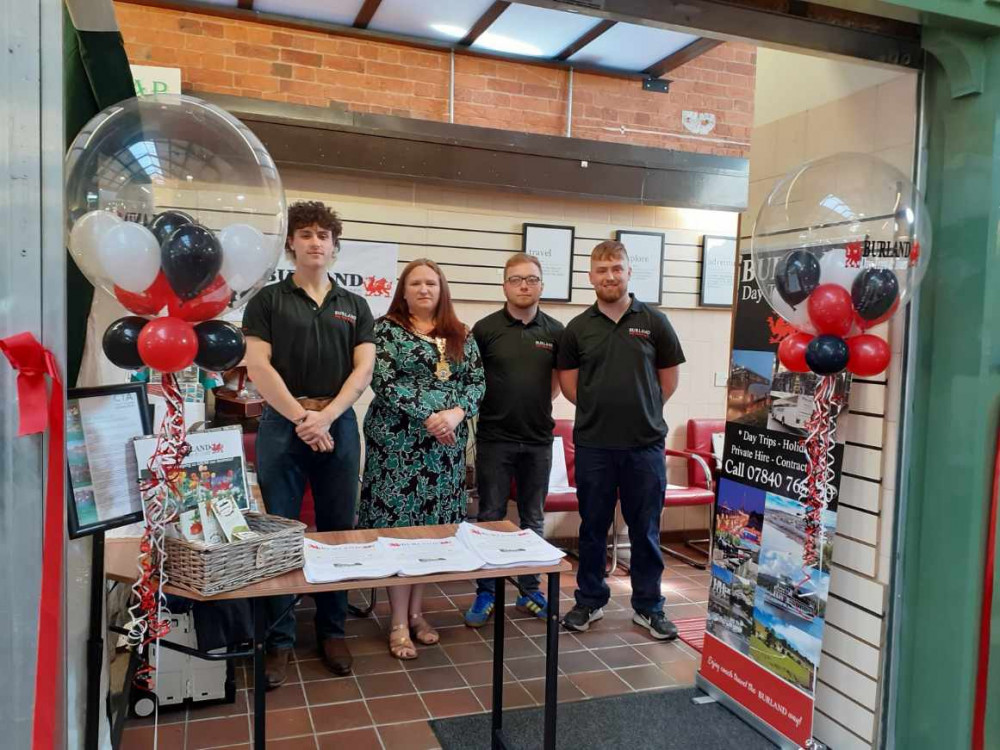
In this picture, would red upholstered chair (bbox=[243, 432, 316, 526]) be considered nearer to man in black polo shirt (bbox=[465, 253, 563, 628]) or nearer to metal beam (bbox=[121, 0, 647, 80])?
man in black polo shirt (bbox=[465, 253, 563, 628])

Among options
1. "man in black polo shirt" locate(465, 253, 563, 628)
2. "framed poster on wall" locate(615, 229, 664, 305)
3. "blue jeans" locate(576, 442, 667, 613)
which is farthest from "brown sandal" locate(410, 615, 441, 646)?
"framed poster on wall" locate(615, 229, 664, 305)

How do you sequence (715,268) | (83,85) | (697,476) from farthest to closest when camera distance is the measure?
(715,268), (697,476), (83,85)

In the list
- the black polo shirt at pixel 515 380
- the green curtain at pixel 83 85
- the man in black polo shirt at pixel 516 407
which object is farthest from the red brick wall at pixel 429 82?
the green curtain at pixel 83 85

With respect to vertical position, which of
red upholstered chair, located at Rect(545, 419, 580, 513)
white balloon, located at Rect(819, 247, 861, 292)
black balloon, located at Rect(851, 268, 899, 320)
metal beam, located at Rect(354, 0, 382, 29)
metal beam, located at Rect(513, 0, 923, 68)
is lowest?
red upholstered chair, located at Rect(545, 419, 580, 513)

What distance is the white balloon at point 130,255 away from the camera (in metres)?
1.38

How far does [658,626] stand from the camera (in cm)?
362

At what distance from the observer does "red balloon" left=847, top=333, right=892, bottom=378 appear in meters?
1.97

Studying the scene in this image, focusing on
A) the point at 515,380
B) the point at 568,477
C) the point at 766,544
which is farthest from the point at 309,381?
the point at 568,477

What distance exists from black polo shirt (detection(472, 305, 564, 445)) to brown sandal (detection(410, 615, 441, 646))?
90 centimetres

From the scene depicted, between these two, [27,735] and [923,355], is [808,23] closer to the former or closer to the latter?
[923,355]

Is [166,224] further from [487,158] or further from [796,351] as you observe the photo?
[487,158]

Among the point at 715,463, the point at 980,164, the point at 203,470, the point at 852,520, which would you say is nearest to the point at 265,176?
the point at 203,470

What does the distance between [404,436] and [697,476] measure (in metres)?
2.55

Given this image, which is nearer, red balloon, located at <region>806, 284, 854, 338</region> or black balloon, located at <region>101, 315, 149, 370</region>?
black balloon, located at <region>101, 315, 149, 370</region>
